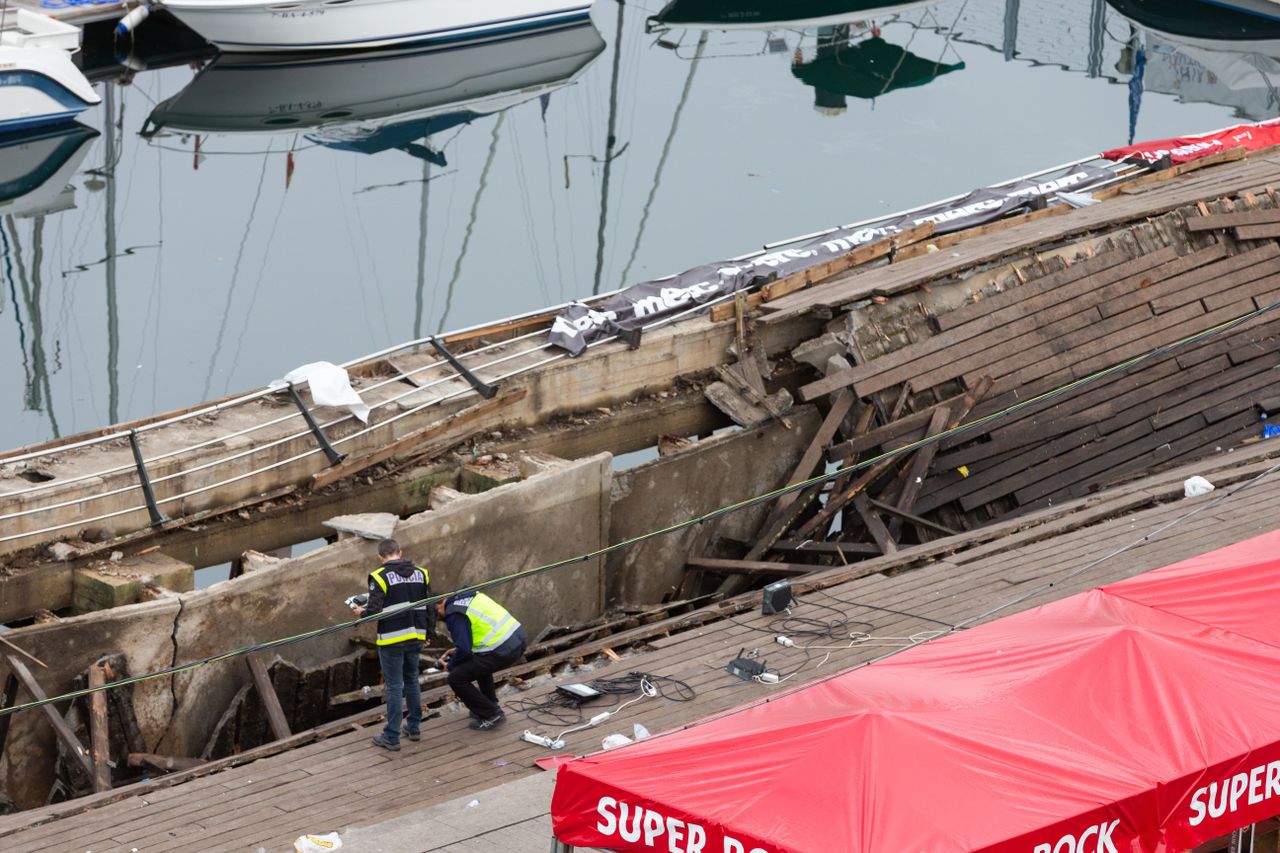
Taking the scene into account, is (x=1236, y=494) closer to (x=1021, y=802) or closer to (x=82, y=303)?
(x=1021, y=802)

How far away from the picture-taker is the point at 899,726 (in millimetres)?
9117

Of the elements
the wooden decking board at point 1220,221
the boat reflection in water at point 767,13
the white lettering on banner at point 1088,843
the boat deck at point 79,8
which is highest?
the boat deck at point 79,8

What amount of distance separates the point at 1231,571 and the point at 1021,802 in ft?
11.5

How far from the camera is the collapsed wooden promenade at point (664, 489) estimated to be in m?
14.9

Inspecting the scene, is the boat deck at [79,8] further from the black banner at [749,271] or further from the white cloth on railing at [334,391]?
the white cloth on railing at [334,391]

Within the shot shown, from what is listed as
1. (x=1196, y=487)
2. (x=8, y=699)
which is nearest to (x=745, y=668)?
(x=1196, y=487)

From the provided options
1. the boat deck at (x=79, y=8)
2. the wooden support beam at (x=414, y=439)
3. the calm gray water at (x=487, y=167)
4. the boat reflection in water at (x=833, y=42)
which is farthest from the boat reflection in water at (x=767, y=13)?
the wooden support beam at (x=414, y=439)

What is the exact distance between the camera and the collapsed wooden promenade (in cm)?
1494

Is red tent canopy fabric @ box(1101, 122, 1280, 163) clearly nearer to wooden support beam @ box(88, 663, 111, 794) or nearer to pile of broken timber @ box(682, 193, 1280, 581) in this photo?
pile of broken timber @ box(682, 193, 1280, 581)

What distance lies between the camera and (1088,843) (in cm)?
868

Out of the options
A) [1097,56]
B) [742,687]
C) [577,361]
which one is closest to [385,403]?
[577,361]

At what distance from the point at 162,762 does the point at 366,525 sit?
10.6ft

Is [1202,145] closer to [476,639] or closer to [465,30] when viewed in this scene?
[476,639]

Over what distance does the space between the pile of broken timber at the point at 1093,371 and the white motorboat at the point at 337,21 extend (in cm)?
2710
